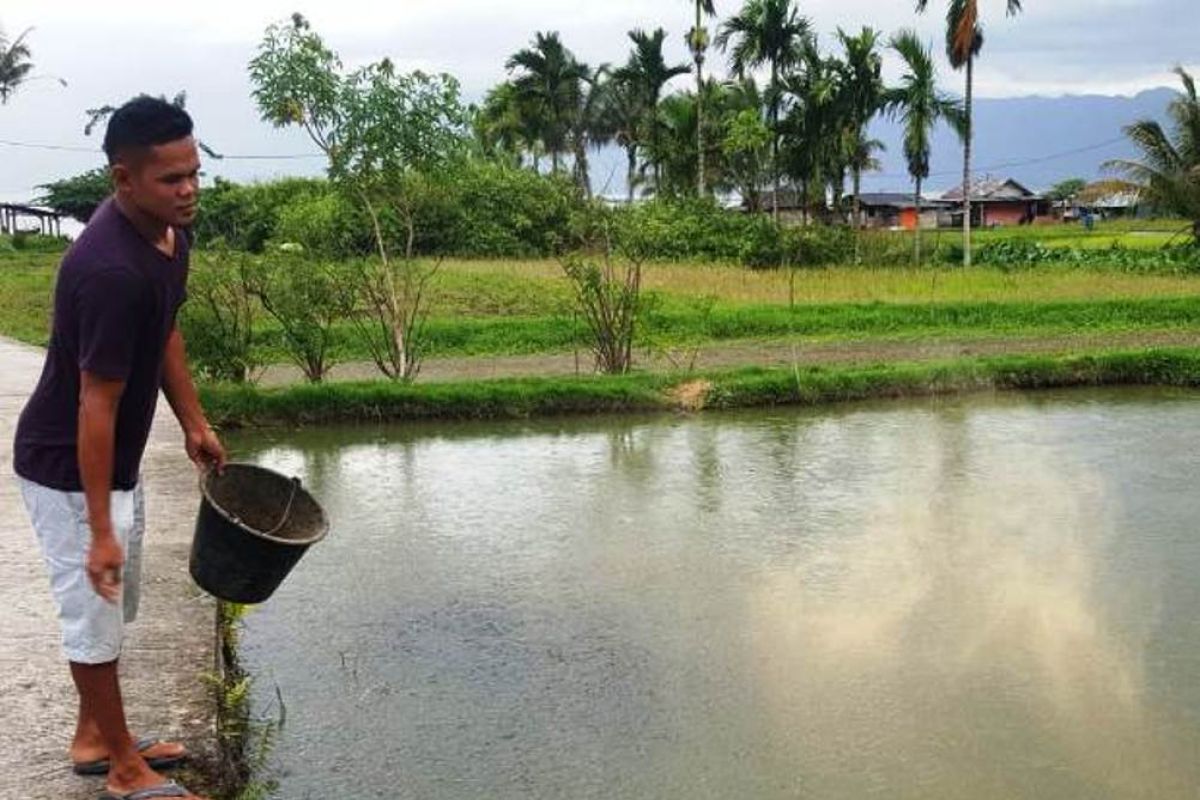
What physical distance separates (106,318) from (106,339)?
0.04m

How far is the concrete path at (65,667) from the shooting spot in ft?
8.74

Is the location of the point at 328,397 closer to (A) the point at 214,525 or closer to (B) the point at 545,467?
(B) the point at 545,467

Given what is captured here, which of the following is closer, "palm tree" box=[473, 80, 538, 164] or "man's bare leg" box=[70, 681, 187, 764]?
"man's bare leg" box=[70, 681, 187, 764]

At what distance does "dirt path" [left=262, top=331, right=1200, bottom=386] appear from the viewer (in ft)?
36.0

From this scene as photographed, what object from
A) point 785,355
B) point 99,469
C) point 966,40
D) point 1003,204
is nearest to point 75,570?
point 99,469

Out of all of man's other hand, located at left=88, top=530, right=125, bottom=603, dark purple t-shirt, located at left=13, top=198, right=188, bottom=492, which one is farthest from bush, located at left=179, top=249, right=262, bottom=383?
man's other hand, located at left=88, top=530, right=125, bottom=603

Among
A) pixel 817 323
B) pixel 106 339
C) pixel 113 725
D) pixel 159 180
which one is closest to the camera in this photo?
pixel 106 339

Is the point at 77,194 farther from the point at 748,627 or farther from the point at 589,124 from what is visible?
the point at 748,627

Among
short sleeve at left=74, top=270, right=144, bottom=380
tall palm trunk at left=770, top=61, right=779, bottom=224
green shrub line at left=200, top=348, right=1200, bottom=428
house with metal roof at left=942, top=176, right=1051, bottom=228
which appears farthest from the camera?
house with metal roof at left=942, top=176, right=1051, bottom=228

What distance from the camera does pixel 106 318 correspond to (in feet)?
7.15

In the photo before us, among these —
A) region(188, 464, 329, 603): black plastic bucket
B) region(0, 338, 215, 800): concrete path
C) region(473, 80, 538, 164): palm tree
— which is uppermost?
region(473, 80, 538, 164): palm tree

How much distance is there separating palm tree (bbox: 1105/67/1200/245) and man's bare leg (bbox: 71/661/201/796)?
826 inches

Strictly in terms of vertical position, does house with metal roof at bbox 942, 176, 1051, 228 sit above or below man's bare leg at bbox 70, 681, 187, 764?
above

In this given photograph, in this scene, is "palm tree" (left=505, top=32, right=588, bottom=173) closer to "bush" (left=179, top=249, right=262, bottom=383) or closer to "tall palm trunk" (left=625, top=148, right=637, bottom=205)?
"tall palm trunk" (left=625, top=148, right=637, bottom=205)
